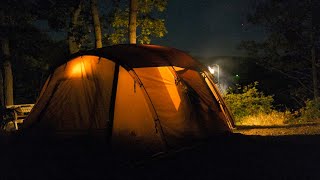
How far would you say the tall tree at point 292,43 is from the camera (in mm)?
22516

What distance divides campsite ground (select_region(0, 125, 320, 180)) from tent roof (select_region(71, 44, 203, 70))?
1.91 metres

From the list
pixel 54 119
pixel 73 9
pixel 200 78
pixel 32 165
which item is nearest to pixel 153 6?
pixel 73 9

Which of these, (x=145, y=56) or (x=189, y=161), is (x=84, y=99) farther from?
(x=189, y=161)

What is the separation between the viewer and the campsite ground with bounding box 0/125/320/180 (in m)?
6.98

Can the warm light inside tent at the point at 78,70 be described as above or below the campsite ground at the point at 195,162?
above

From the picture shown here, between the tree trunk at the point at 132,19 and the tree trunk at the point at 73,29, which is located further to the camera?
the tree trunk at the point at 73,29

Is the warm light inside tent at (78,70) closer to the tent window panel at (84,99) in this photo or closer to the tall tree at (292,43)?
the tent window panel at (84,99)

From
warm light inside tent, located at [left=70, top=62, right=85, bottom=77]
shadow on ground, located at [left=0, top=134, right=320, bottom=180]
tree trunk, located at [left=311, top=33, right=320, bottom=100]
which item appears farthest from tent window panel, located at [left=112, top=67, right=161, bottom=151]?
tree trunk, located at [left=311, top=33, right=320, bottom=100]

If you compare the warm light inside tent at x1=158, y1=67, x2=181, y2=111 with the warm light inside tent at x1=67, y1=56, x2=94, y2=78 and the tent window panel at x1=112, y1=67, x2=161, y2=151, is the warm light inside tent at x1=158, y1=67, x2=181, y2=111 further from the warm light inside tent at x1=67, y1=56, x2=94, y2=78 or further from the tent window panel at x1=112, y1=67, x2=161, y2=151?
the warm light inside tent at x1=67, y1=56, x2=94, y2=78

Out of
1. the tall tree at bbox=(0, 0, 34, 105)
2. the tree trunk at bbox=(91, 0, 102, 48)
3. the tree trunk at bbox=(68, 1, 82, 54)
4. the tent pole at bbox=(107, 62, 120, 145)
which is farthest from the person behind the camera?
the tall tree at bbox=(0, 0, 34, 105)

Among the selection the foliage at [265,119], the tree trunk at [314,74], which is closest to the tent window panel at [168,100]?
the foliage at [265,119]

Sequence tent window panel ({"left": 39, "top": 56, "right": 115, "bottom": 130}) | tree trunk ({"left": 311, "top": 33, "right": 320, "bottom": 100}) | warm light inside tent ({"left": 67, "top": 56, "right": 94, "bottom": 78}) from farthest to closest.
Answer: tree trunk ({"left": 311, "top": 33, "right": 320, "bottom": 100}) → warm light inside tent ({"left": 67, "top": 56, "right": 94, "bottom": 78}) → tent window panel ({"left": 39, "top": 56, "right": 115, "bottom": 130})

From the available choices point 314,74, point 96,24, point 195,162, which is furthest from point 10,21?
point 195,162

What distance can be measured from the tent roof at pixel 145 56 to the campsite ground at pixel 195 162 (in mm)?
1914
